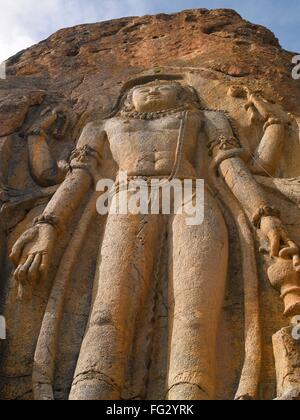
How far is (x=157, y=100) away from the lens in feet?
24.4

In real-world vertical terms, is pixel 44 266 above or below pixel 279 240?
below

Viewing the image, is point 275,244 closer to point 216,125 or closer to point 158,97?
point 216,125

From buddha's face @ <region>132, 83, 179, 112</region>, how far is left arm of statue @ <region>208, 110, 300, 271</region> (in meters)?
0.53

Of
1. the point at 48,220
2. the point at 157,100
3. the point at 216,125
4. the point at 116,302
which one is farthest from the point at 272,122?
the point at 116,302

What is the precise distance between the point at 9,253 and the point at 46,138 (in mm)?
1638

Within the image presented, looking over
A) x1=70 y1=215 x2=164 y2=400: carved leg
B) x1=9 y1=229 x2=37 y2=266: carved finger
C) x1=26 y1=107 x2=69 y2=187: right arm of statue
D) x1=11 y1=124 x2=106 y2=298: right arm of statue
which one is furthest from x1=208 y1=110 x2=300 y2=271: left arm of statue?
x1=9 y1=229 x2=37 y2=266: carved finger

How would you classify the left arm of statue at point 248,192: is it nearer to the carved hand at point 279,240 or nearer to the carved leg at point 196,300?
the carved hand at point 279,240

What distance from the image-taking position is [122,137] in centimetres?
702

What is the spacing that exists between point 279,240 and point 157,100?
92.0 inches

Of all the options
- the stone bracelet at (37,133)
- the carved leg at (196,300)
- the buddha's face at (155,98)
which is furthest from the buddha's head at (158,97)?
the carved leg at (196,300)

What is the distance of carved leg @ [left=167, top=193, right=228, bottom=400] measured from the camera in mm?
4930

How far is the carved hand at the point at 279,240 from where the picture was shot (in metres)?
5.62
